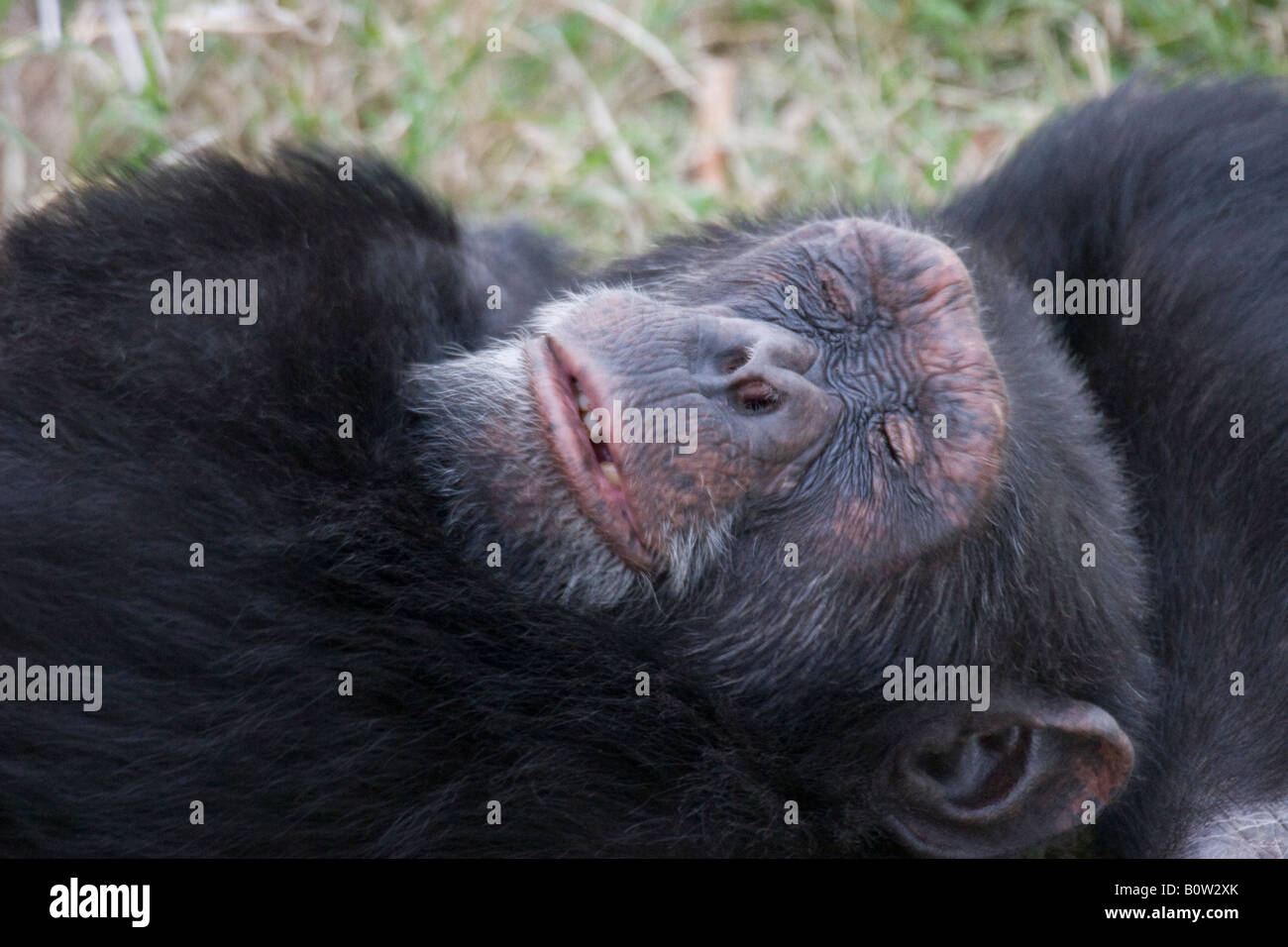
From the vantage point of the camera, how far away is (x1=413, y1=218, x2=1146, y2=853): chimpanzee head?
11.0ft

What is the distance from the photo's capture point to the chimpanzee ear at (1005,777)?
3354 millimetres

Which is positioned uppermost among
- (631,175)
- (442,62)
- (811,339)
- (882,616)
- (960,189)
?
(442,62)

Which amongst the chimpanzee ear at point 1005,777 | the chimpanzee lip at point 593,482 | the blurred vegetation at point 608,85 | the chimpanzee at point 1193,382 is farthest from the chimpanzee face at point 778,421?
the blurred vegetation at point 608,85

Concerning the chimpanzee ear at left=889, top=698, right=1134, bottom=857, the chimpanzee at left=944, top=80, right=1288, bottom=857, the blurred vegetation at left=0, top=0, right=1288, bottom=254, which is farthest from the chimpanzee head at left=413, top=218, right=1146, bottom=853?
the blurred vegetation at left=0, top=0, right=1288, bottom=254

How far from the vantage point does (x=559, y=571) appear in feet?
11.3

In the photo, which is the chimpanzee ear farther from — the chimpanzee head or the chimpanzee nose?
the chimpanzee nose

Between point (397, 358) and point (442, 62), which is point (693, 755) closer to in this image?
point (397, 358)

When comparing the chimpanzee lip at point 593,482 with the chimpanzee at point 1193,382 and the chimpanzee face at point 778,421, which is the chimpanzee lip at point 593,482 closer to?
the chimpanzee face at point 778,421

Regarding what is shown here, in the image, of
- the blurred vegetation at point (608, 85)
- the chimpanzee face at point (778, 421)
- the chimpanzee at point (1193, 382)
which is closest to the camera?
the chimpanzee face at point (778, 421)

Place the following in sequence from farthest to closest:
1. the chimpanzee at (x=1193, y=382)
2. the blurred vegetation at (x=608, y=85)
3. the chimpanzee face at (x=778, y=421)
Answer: the blurred vegetation at (x=608, y=85) → the chimpanzee at (x=1193, y=382) → the chimpanzee face at (x=778, y=421)

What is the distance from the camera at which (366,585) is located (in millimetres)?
→ 3488

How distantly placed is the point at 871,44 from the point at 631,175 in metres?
1.42

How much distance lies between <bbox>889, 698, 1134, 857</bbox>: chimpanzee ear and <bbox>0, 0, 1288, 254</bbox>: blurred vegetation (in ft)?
9.11
